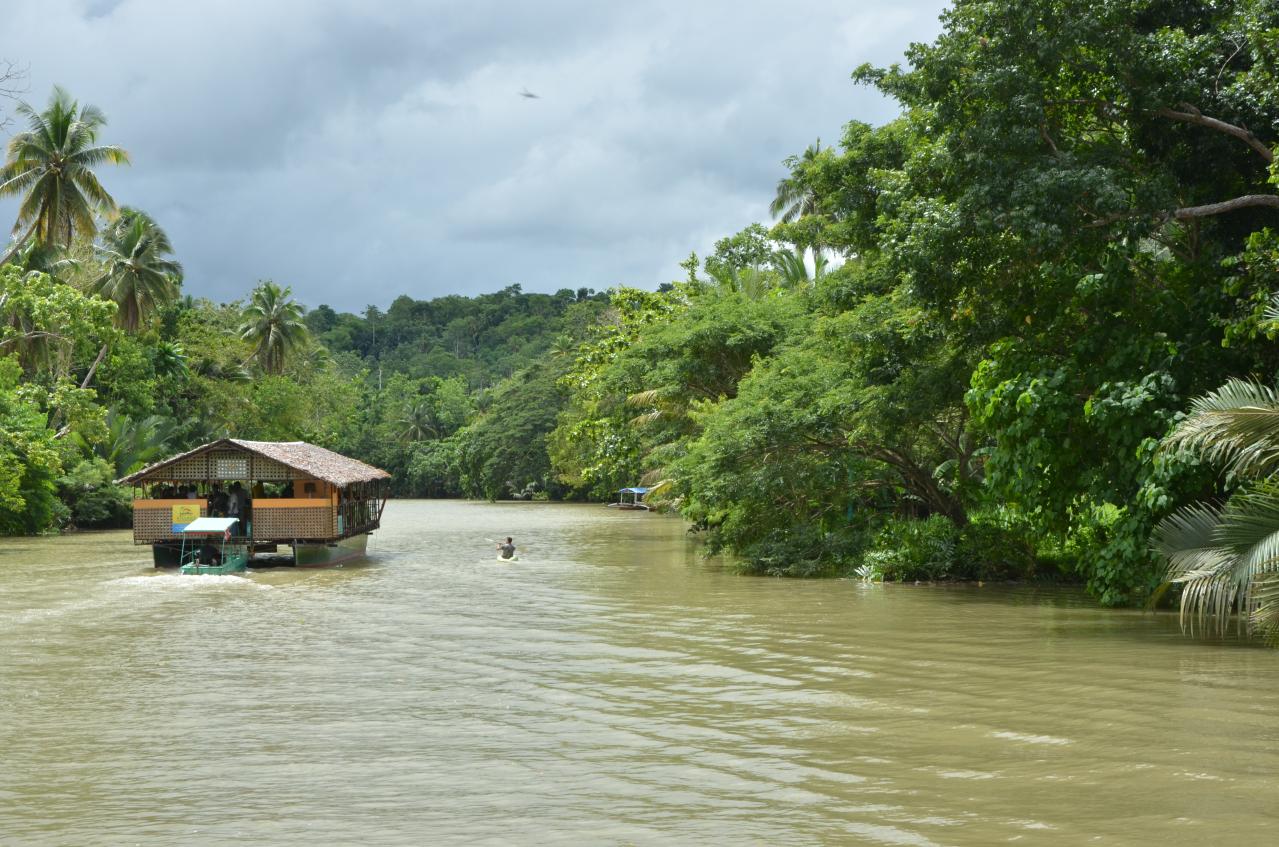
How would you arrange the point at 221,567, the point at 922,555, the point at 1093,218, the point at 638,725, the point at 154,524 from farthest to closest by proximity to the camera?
the point at 154,524 → the point at 221,567 → the point at 922,555 → the point at 1093,218 → the point at 638,725

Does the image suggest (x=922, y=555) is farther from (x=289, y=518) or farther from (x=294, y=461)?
(x=289, y=518)

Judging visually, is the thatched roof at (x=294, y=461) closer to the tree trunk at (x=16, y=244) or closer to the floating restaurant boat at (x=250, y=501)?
the floating restaurant boat at (x=250, y=501)

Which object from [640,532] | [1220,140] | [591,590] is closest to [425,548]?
[640,532]

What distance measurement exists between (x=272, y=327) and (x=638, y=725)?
61985mm

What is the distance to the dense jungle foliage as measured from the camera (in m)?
14.5

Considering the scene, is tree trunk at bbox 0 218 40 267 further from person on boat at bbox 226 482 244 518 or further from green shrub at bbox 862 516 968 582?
green shrub at bbox 862 516 968 582

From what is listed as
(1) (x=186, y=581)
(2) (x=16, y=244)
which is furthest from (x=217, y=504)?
(2) (x=16, y=244)

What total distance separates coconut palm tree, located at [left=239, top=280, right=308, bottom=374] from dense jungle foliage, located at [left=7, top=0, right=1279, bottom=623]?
25.6m

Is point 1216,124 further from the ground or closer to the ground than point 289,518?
further from the ground

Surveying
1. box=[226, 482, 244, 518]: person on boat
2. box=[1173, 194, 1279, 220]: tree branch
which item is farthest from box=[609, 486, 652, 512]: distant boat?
box=[1173, 194, 1279, 220]: tree branch

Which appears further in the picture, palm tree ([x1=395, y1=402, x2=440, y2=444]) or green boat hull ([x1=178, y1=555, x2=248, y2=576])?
palm tree ([x1=395, y1=402, x2=440, y2=444])

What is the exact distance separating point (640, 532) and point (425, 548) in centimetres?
1055

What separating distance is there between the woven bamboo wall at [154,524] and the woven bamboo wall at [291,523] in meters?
1.63

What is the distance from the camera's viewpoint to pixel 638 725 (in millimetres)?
10039
